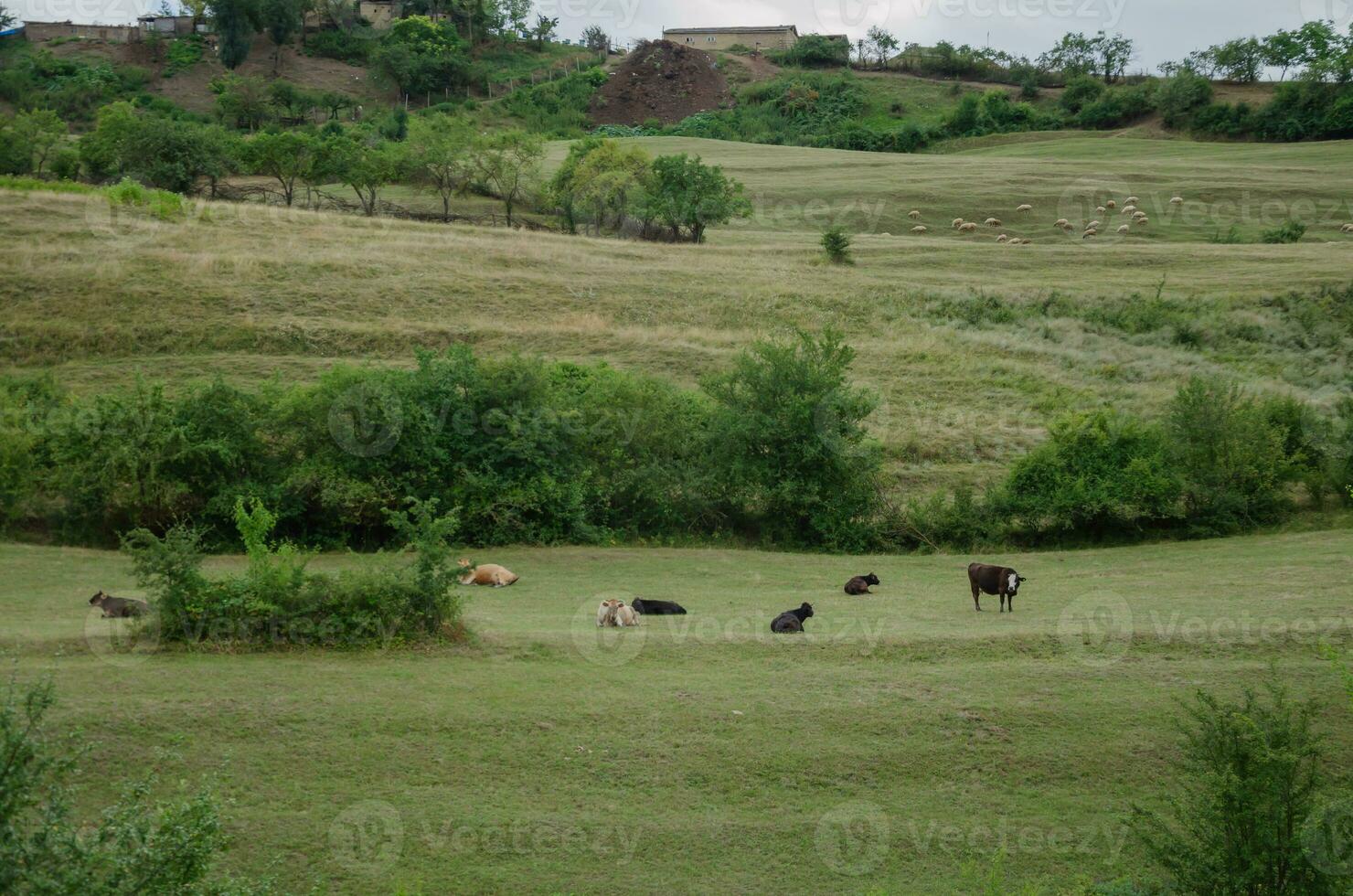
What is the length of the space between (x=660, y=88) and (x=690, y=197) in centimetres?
7421

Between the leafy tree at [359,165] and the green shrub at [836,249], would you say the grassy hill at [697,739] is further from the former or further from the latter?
the leafy tree at [359,165]

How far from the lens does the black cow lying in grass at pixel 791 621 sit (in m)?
19.1

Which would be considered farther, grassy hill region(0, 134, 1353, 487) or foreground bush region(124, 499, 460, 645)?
grassy hill region(0, 134, 1353, 487)

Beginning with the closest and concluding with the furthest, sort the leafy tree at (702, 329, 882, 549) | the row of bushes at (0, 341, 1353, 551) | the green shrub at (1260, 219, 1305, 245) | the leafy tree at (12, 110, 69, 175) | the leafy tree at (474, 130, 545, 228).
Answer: the row of bushes at (0, 341, 1353, 551)
the leafy tree at (702, 329, 882, 549)
the green shrub at (1260, 219, 1305, 245)
the leafy tree at (12, 110, 69, 175)
the leafy tree at (474, 130, 545, 228)

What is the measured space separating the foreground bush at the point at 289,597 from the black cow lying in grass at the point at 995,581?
30.6 feet

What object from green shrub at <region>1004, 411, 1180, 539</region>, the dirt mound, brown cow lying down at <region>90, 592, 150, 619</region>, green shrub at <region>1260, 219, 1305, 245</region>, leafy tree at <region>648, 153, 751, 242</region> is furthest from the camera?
the dirt mound

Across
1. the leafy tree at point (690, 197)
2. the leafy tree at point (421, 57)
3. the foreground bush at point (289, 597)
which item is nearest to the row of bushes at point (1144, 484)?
the foreground bush at point (289, 597)

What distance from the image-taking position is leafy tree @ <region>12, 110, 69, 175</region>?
210ft

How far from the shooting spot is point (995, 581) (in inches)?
816

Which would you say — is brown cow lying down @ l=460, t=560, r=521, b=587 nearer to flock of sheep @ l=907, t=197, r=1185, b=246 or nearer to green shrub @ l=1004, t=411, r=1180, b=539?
green shrub @ l=1004, t=411, r=1180, b=539

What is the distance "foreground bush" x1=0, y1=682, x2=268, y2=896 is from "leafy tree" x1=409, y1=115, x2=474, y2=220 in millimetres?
59722

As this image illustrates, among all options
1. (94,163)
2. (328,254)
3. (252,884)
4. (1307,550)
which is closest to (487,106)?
(94,163)

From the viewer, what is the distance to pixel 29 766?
926 centimetres

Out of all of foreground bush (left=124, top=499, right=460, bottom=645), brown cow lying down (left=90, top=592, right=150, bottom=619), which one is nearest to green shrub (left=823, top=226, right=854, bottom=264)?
foreground bush (left=124, top=499, right=460, bottom=645)
